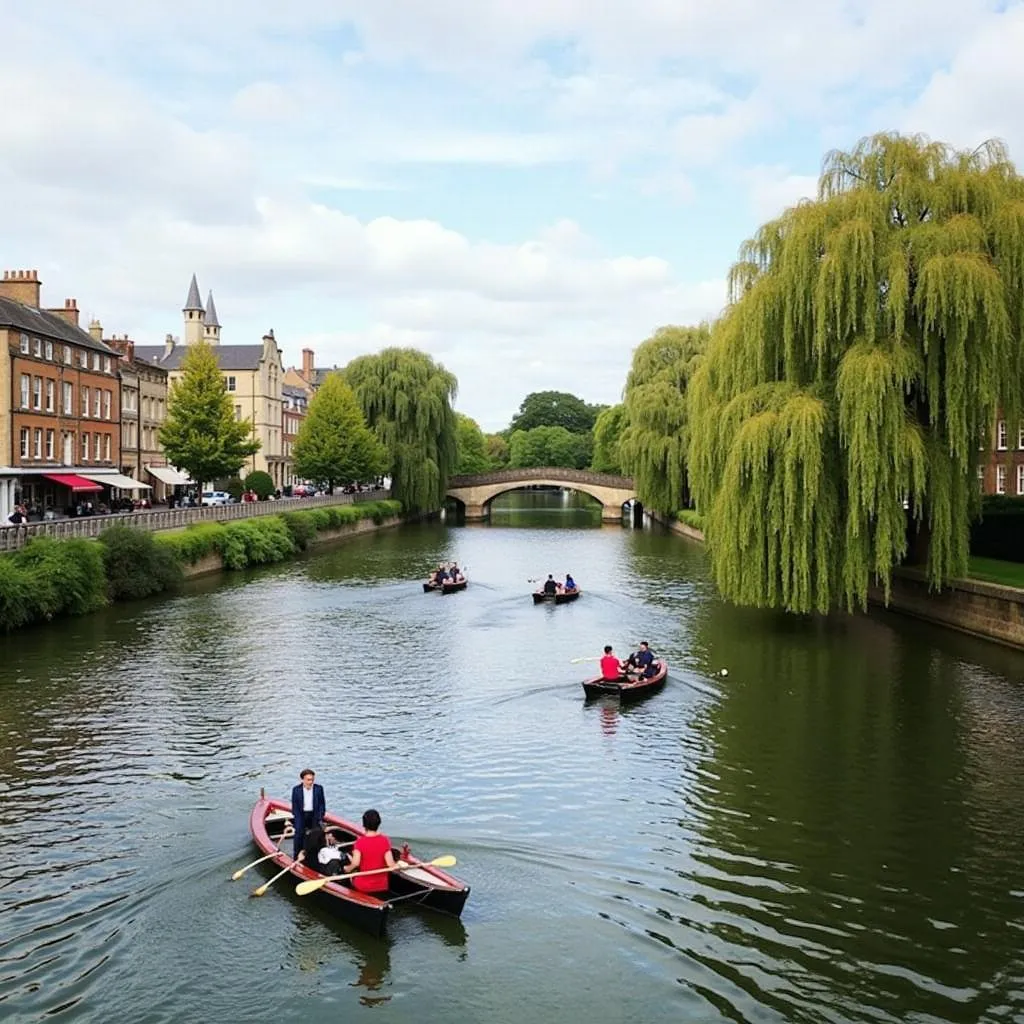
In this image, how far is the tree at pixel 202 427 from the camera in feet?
185

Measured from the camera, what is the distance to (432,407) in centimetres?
7962

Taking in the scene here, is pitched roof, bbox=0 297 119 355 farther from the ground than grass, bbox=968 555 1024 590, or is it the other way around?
pitched roof, bbox=0 297 119 355

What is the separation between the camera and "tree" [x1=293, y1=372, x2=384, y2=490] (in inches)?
2906

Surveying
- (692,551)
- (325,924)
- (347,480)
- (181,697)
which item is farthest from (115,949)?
(347,480)

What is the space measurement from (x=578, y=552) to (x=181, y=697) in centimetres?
3962

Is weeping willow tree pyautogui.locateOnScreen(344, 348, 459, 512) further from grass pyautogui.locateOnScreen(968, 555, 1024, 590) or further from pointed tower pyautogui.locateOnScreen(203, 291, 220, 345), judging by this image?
grass pyautogui.locateOnScreen(968, 555, 1024, 590)

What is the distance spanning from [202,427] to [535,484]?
138ft

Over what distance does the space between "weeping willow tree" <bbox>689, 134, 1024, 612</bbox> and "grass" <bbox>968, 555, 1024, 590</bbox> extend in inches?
64.5

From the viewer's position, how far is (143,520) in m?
44.0

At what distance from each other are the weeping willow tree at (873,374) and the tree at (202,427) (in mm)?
34226

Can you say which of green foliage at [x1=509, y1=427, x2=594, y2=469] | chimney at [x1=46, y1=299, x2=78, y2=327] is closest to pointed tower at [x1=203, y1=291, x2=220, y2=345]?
chimney at [x1=46, y1=299, x2=78, y2=327]

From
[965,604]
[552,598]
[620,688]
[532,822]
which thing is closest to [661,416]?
[552,598]

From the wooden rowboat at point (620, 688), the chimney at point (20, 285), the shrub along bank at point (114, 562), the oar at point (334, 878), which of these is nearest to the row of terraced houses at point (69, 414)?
the chimney at point (20, 285)

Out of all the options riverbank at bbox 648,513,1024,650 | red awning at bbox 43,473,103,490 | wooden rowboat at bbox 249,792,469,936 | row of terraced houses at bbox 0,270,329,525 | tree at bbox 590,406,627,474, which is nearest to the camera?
wooden rowboat at bbox 249,792,469,936
